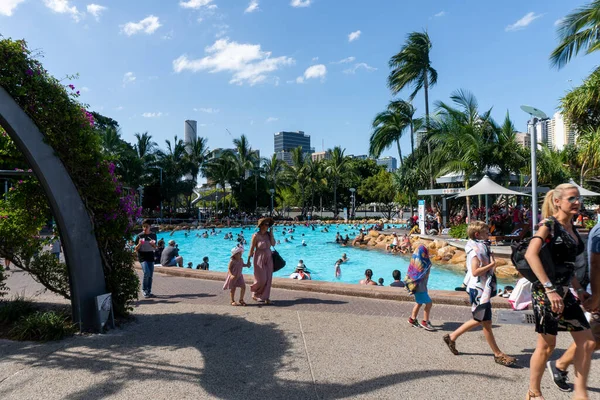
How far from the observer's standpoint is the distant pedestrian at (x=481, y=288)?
Answer: 4105 mm

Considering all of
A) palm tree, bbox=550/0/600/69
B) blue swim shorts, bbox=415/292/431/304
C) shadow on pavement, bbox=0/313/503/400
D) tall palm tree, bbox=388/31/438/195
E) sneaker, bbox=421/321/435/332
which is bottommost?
shadow on pavement, bbox=0/313/503/400

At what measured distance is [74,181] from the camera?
499 cm

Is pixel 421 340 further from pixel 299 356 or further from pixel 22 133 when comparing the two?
pixel 22 133

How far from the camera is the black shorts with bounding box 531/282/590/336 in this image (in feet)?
9.71

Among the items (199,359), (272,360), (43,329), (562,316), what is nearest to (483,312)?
(562,316)

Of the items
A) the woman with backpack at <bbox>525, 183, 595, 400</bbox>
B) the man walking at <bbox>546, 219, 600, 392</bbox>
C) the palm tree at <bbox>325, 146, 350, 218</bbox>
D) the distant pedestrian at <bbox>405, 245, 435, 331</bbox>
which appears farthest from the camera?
the palm tree at <bbox>325, 146, 350, 218</bbox>

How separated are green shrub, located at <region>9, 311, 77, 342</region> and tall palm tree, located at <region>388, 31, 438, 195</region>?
2464 centimetres

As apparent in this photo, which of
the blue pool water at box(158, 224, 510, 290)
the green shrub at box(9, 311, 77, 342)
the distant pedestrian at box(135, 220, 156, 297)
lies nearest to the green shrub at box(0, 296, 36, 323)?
the green shrub at box(9, 311, 77, 342)

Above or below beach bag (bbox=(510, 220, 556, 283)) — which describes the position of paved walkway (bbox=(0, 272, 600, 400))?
below

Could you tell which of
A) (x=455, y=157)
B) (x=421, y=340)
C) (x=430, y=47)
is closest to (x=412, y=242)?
(x=455, y=157)

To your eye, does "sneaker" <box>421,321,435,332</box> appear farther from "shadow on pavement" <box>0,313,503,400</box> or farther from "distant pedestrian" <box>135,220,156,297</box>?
"distant pedestrian" <box>135,220,156,297</box>

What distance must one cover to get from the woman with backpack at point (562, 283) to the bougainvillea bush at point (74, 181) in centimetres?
501

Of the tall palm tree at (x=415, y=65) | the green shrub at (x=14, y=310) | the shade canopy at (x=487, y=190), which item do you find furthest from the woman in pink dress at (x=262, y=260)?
the tall palm tree at (x=415, y=65)

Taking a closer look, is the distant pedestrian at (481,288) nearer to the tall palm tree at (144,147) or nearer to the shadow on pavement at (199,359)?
the shadow on pavement at (199,359)
